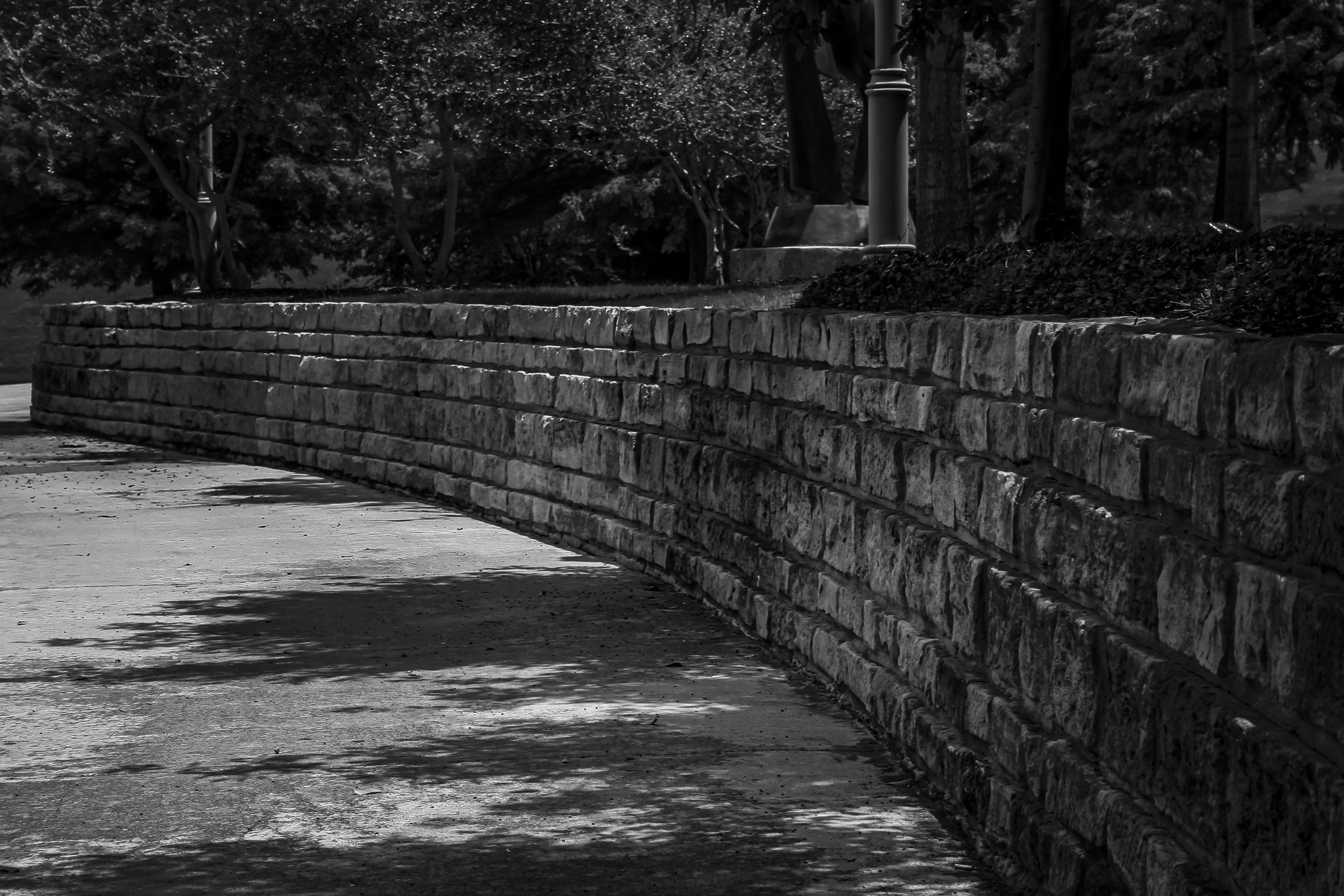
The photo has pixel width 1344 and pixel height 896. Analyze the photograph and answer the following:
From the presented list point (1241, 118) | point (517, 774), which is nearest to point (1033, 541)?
point (517, 774)

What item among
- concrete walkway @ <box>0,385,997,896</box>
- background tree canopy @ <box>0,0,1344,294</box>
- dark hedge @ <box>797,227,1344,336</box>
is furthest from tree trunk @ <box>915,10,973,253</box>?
dark hedge @ <box>797,227,1344,336</box>

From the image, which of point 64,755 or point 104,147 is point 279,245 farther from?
point 64,755

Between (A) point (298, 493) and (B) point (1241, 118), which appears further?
(A) point (298, 493)

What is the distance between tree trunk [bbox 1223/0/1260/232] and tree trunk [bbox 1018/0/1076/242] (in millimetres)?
2973

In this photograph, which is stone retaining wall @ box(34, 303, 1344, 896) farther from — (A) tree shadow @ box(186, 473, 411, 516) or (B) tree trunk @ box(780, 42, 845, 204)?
(A) tree shadow @ box(186, 473, 411, 516)

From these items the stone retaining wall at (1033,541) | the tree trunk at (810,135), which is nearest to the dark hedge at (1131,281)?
the stone retaining wall at (1033,541)

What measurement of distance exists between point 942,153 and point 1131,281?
25.1 feet

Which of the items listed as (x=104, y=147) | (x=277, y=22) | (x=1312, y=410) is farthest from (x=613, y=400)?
(x=104, y=147)

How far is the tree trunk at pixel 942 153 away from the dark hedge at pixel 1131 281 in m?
4.80

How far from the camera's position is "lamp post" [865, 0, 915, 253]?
1099cm

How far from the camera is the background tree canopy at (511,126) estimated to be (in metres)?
23.3

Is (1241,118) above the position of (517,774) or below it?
above

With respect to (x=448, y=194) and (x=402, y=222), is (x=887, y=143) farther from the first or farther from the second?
(x=402, y=222)

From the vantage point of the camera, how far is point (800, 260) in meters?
13.9
